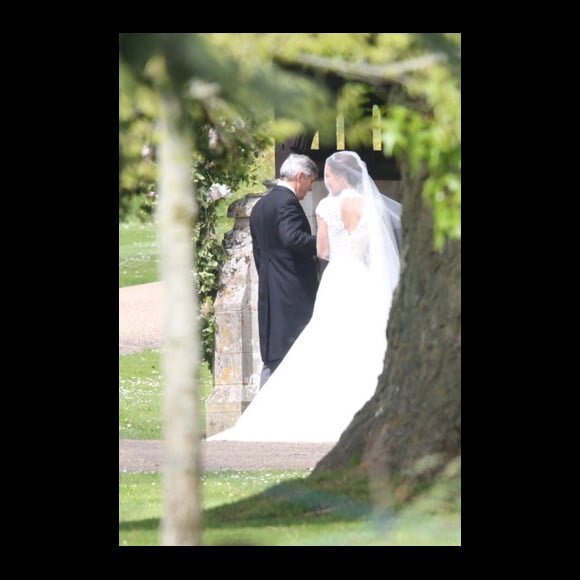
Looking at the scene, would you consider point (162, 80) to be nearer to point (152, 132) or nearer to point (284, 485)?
point (152, 132)

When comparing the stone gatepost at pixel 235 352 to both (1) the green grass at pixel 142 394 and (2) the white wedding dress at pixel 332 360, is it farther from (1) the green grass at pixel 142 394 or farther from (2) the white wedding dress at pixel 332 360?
(2) the white wedding dress at pixel 332 360

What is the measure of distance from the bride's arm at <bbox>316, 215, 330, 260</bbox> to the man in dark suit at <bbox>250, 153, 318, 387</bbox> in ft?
0.16

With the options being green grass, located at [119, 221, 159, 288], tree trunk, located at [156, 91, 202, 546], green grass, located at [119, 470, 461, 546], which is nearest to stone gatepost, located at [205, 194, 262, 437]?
green grass, located at [119, 470, 461, 546]

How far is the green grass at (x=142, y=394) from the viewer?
39.0ft

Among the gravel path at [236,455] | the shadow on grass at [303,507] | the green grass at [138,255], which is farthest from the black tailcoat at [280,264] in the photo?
the green grass at [138,255]

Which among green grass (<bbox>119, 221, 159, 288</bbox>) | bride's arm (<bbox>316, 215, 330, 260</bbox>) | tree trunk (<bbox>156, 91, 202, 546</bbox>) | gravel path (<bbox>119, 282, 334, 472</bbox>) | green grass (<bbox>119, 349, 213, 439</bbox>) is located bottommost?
gravel path (<bbox>119, 282, 334, 472</bbox>)

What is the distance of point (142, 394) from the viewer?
14953 mm

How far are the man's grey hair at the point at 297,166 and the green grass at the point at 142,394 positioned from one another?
2.31 meters

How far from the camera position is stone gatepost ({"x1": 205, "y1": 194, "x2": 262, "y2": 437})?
37.2 ft

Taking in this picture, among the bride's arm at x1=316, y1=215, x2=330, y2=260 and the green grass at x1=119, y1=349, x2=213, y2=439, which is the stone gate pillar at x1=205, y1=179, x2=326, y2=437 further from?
the bride's arm at x1=316, y1=215, x2=330, y2=260

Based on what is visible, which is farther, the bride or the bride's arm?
the bride's arm

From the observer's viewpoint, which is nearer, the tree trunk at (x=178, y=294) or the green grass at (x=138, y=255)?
the tree trunk at (x=178, y=294)
